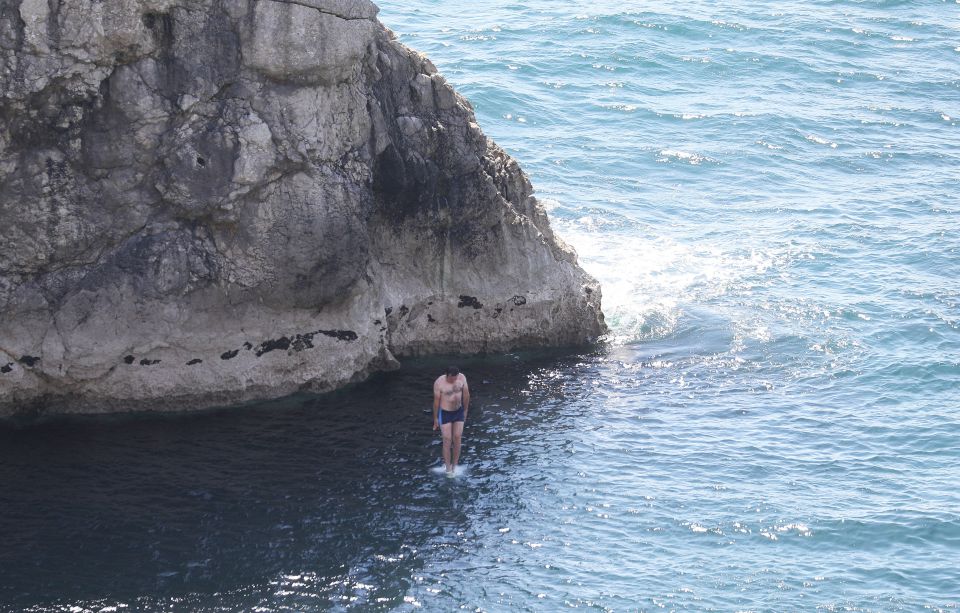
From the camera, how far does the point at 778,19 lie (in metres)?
57.6

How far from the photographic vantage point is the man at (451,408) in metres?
25.5

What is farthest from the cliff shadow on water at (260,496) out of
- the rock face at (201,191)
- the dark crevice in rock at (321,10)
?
the dark crevice in rock at (321,10)

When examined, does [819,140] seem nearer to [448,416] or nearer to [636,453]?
[636,453]

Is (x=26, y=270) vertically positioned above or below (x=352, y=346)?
above

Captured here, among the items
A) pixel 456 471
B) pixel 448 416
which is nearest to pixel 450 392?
pixel 448 416

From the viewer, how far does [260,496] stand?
949 inches

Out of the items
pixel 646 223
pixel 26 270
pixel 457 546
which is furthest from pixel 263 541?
pixel 646 223

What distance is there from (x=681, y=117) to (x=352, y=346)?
2312 centimetres

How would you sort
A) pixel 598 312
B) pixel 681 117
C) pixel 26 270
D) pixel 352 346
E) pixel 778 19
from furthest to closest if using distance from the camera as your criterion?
1. pixel 778 19
2. pixel 681 117
3. pixel 598 312
4. pixel 352 346
5. pixel 26 270

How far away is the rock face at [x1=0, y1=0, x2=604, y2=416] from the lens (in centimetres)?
2492

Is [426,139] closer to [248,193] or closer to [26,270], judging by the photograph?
[248,193]

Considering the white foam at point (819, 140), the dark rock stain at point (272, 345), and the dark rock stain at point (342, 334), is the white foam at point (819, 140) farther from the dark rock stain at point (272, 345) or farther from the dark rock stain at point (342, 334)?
the dark rock stain at point (272, 345)

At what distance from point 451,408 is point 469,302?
15.9 feet

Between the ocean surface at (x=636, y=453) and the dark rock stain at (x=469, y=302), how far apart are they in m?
1.37
